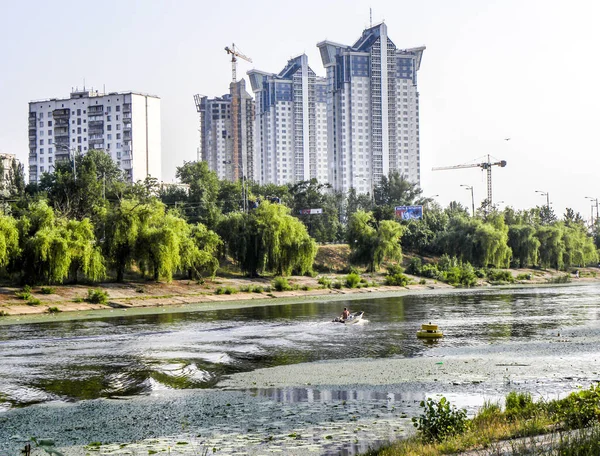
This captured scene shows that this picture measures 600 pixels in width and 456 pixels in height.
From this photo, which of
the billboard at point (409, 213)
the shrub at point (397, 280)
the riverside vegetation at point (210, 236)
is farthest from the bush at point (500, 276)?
the billboard at point (409, 213)

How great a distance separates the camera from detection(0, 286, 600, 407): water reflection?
26.2 metres

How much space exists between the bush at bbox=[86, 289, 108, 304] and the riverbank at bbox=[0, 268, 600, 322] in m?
0.35

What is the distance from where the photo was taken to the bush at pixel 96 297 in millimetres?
61219

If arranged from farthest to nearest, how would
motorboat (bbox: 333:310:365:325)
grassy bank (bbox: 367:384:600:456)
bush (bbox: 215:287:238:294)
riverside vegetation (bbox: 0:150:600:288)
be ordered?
bush (bbox: 215:287:238:294) → riverside vegetation (bbox: 0:150:600:288) → motorboat (bbox: 333:310:365:325) → grassy bank (bbox: 367:384:600:456)

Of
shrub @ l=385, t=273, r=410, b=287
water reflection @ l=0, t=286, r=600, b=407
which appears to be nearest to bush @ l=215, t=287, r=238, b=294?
water reflection @ l=0, t=286, r=600, b=407

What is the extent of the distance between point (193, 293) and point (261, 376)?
45.1 metres

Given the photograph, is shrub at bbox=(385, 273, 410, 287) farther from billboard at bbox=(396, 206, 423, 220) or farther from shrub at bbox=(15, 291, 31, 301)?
shrub at bbox=(15, 291, 31, 301)

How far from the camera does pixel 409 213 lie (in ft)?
443

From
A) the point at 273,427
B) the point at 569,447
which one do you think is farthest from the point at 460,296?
the point at 569,447

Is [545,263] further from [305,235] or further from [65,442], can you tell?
[65,442]

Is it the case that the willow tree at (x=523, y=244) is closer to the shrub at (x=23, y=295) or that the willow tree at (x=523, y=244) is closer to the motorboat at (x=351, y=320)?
the motorboat at (x=351, y=320)

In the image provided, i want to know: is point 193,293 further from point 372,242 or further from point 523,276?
point 523,276

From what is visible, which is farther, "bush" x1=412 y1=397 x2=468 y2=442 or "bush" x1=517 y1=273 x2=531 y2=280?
"bush" x1=517 y1=273 x2=531 y2=280

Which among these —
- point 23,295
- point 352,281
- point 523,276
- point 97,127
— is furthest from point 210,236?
point 97,127
